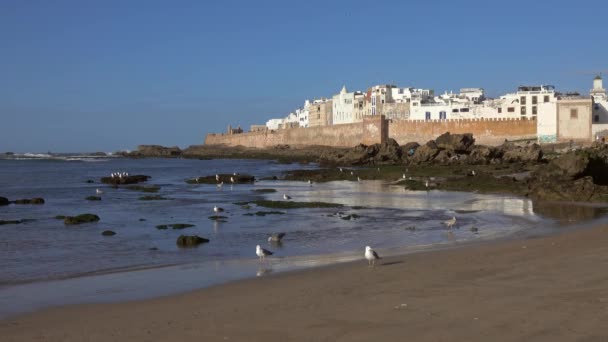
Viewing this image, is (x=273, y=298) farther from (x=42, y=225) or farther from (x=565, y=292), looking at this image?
(x=42, y=225)

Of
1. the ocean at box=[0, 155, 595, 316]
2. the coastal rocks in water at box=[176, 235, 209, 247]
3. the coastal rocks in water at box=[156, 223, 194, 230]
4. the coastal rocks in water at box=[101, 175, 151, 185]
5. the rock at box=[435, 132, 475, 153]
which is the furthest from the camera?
the rock at box=[435, 132, 475, 153]

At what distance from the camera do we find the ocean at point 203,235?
9.97 metres

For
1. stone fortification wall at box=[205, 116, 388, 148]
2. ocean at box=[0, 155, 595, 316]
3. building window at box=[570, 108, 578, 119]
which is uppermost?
building window at box=[570, 108, 578, 119]

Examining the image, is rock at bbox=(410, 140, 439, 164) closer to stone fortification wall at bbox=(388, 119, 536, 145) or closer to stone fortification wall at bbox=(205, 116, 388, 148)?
stone fortification wall at bbox=(388, 119, 536, 145)

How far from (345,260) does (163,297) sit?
12.3 feet

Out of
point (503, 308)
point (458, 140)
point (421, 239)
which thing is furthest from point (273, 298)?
point (458, 140)

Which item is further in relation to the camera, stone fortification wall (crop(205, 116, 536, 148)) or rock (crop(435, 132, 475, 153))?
stone fortification wall (crop(205, 116, 536, 148))

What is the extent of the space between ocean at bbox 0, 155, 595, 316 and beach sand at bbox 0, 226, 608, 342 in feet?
3.38

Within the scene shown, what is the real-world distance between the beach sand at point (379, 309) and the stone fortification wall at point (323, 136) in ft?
200

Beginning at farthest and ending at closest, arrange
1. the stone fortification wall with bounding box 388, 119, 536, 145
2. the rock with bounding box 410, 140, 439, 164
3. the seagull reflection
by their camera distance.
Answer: the stone fortification wall with bounding box 388, 119, 536, 145
the rock with bounding box 410, 140, 439, 164
the seagull reflection

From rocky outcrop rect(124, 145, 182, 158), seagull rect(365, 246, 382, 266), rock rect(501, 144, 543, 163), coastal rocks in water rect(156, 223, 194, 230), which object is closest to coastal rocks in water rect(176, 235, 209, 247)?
coastal rocks in water rect(156, 223, 194, 230)

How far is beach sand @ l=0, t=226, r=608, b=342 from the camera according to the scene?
20.7 ft

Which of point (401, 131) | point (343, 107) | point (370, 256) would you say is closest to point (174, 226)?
point (370, 256)

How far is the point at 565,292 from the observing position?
24.5 ft
